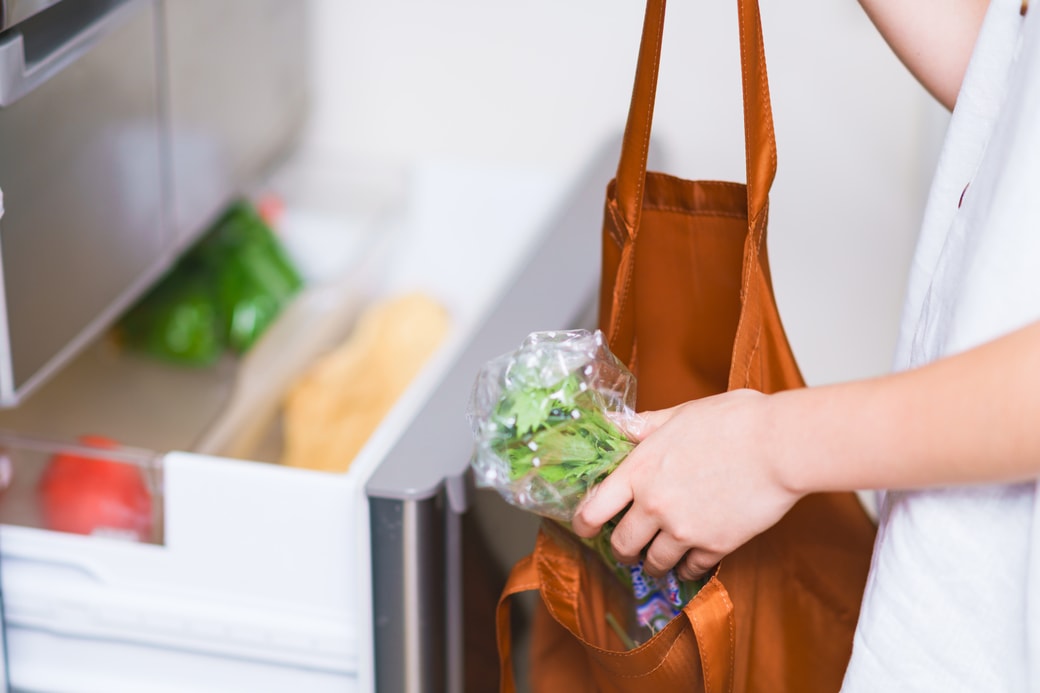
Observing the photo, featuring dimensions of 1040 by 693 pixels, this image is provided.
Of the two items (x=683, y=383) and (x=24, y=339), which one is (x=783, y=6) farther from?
(x=24, y=339)

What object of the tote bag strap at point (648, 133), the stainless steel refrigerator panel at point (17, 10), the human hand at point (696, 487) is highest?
the stainless steel refrigerator panel at point (17, 10)

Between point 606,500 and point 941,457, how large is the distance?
0.19 m

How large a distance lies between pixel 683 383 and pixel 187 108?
1.94 feet

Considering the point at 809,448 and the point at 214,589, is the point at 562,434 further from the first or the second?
the point at 214,589

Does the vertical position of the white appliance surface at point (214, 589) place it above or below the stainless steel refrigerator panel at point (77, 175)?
below

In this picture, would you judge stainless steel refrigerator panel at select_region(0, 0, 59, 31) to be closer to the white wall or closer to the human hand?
the human hand

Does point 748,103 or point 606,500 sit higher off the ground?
point 748,103

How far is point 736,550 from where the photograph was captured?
0.76 metres

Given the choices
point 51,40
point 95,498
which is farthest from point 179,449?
point 51,40

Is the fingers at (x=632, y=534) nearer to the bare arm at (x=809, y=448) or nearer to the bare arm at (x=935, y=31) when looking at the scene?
the bare arm at (x=809, y=448)

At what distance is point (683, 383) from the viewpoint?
2.73ft

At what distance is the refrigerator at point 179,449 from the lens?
817mm

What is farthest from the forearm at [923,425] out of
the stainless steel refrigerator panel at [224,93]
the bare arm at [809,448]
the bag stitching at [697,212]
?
the stainless steel refrigerator panel at [224,93]

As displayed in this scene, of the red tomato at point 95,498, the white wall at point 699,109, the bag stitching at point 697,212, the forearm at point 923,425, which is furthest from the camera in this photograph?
the white wall at point 699,109
